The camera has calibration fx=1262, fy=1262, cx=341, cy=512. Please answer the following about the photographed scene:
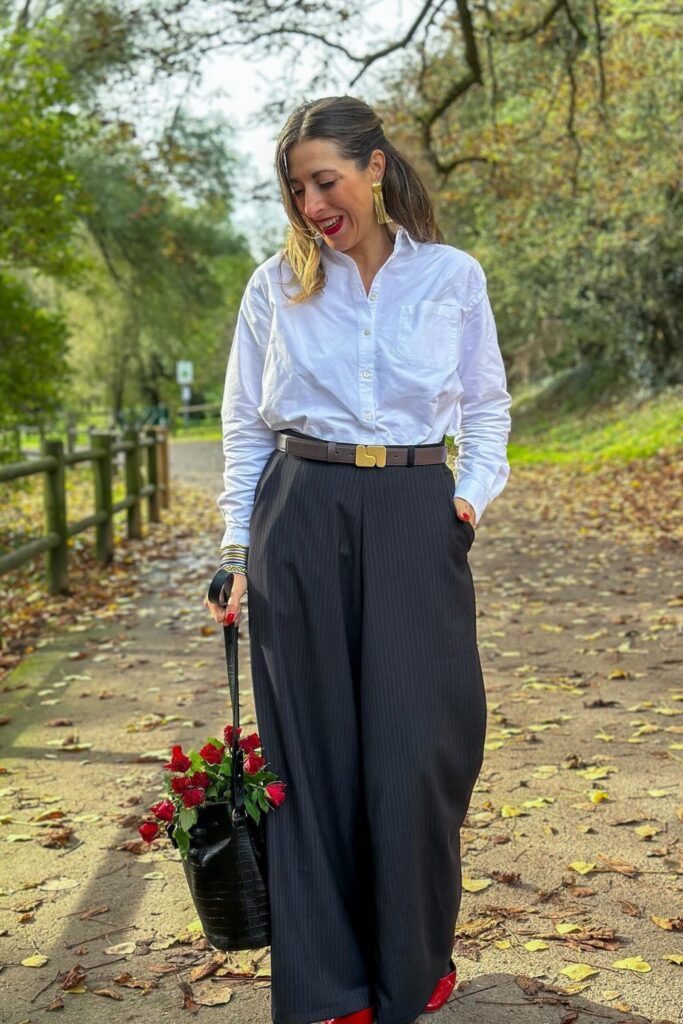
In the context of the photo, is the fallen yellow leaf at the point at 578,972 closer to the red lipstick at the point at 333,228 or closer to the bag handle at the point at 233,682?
the bag handle at the point at 233,682

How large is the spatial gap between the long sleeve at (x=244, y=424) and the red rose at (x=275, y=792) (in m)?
0.54

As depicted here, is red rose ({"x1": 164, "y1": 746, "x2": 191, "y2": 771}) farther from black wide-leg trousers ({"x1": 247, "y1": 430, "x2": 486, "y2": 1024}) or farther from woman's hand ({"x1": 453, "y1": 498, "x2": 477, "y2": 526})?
woman's hand ({"x1": 453, "y1": 498, "x2": 477, "y2": 526})

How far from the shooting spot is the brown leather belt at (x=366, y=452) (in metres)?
2.71

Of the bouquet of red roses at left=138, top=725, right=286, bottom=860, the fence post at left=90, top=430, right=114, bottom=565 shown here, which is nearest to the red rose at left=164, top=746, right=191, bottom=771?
the bouquet of red roses at left=138, top=725, right=286, bottom=860

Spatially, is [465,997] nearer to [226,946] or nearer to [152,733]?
[226,946]

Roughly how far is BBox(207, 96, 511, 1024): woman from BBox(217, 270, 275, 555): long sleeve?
0.24 ft

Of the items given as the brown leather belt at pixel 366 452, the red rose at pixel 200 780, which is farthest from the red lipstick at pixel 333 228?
the red rose at pixel 200 780

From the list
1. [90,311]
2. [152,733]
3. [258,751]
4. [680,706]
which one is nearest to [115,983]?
[258,751]

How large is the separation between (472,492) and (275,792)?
78cm

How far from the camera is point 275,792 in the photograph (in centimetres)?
265

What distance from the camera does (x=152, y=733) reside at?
5531 mm

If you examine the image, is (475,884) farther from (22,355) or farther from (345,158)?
(22,355)

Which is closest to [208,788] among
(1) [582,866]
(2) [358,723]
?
(2) [358,723]

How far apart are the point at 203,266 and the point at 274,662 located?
24050mm
